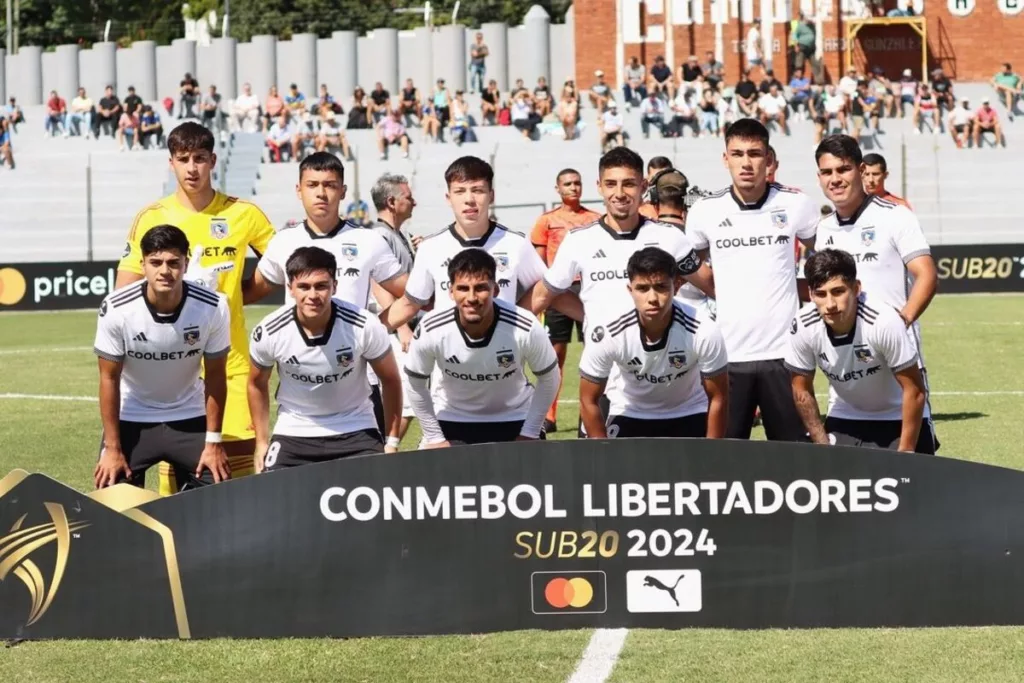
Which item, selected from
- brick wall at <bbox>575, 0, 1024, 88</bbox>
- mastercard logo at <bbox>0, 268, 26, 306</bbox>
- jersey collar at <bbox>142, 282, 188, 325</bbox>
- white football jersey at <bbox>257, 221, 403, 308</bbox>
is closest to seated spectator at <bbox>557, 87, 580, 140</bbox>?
brick wall at <bbox>575, 0, 1024, 88</bbox>

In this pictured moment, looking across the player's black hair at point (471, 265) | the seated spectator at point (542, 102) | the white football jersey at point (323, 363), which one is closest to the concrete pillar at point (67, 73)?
the seated spectator at point (542, 102)

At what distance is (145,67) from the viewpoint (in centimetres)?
4759

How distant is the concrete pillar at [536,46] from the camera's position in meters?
45.1

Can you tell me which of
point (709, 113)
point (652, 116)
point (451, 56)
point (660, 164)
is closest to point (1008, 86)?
point (709, 113)

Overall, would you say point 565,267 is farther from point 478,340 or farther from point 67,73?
point 67,73

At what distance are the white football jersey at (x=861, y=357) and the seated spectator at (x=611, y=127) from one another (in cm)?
2944

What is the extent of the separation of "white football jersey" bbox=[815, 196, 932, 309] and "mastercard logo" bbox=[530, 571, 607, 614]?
2864 mm

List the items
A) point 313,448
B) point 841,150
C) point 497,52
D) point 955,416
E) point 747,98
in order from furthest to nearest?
1. point 497,52
2. point 747,98
3. point 955,416
4. point 841,150
5. point 313,448

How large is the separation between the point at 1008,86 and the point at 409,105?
1499cm

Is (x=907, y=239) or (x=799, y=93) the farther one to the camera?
(x=799, y=93)

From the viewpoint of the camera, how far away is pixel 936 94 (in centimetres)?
3881

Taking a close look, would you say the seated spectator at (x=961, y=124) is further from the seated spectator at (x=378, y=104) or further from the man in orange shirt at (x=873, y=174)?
the man in orange shirt at (x=873, y=174)

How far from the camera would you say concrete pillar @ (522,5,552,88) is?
4509 cm

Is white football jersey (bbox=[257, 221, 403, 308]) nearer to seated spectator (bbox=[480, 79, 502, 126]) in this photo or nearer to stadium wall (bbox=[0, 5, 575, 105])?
seated spectator (bbox=[480, 79, 502, 126])
